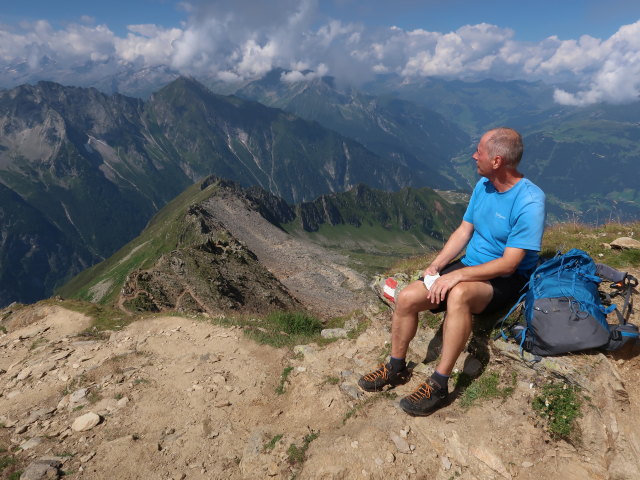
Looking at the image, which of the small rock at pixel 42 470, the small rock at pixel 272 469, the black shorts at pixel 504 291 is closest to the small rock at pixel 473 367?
the black shorts at pixel 504 291

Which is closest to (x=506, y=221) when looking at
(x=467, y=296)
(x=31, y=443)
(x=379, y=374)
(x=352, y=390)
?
(x=467, y=296)

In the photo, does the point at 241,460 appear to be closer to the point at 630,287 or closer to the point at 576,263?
the point at 576,263

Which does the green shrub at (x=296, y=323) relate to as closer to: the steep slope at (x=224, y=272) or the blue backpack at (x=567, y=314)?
the blue backpack at (x=567, y=314)

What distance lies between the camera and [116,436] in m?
7.96

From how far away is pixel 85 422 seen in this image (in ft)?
27.4

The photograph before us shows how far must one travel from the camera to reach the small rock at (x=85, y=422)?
822cm

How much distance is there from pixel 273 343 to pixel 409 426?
20.0 ft

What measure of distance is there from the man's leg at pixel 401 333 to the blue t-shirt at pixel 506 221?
5.74 feet

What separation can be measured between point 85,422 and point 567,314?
412 inches

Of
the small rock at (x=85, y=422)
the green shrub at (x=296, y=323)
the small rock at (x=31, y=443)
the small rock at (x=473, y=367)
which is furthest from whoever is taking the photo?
the green shrub at (x=296, y=323)

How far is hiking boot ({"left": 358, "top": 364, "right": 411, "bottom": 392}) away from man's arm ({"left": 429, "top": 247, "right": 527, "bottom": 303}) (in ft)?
7.13

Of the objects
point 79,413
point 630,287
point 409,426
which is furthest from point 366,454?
point 79,413

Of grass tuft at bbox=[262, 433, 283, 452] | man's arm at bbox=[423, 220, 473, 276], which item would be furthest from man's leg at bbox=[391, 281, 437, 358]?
grass tuft at bbox=[262, 433, 283, 452]

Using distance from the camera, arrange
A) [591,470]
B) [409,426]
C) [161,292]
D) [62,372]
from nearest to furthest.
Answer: [591,470], [409,426], [62,372], [161,292]
